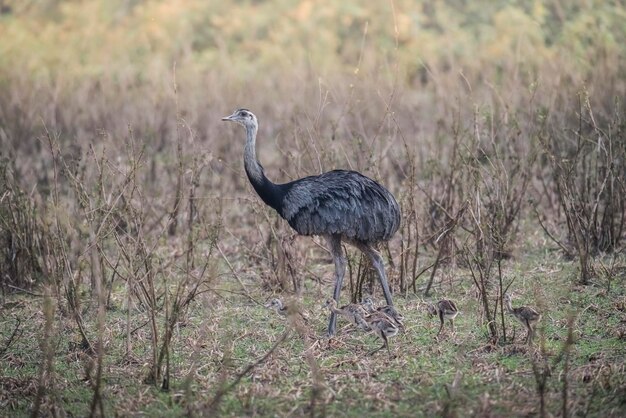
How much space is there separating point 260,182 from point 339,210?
0.61m

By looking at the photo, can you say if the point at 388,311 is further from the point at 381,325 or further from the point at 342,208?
the point at 342,208

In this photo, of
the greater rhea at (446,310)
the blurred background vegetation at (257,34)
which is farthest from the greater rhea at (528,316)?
the blurred background vegetation at (257,34)

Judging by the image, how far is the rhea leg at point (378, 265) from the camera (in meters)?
6.50

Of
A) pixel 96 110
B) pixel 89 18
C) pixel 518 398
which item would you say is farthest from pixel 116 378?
pixel 89 18

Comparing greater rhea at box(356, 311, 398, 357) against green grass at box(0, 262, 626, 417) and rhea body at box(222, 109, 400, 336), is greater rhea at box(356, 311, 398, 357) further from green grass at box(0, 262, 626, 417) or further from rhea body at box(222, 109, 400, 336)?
rhea body at box(222, 109, 400, 336)

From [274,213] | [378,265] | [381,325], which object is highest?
[274,213]

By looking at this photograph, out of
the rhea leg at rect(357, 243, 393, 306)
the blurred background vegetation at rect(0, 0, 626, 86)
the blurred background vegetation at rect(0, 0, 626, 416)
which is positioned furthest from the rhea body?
the blurred background vegetation at rect(0, 0, 626, 86)

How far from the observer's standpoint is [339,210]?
6.37m

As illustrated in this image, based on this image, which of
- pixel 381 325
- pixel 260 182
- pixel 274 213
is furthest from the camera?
pixel 274 213

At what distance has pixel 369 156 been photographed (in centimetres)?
721

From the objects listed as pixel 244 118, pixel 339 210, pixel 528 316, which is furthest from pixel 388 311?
pixel 244 118

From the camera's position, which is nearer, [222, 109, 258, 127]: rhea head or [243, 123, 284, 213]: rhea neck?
[243, 123, 284, 213]: rhea neck

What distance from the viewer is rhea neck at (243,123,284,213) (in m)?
6.57

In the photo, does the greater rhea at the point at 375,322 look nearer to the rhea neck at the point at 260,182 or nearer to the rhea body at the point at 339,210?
the rhea body at the point at 339,210
